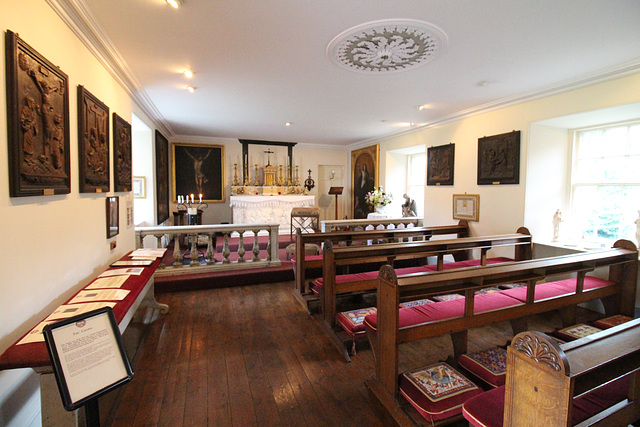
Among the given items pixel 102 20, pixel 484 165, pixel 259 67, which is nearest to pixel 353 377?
pixel 259 67

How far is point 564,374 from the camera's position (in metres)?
0.95

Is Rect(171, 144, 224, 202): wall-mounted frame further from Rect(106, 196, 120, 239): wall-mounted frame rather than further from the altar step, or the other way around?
Rect(106, 196, 120, 239): wall-mounted frame

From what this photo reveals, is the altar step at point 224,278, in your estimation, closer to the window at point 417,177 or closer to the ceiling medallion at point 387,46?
the ceiling medallion at point 387,46

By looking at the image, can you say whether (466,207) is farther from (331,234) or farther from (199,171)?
(199,171)

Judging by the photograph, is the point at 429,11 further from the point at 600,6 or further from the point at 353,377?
the point at 353,377

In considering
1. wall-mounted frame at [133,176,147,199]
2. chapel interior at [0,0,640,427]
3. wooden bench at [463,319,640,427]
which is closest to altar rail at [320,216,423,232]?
chapel interior at [0,0,640,427]

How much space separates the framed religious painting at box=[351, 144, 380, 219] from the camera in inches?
330

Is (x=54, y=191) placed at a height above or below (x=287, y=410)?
above

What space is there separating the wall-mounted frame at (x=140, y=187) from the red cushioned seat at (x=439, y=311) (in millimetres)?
5236

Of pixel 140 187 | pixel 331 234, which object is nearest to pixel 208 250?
pixel 331 234

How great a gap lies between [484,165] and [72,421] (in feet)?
18.5

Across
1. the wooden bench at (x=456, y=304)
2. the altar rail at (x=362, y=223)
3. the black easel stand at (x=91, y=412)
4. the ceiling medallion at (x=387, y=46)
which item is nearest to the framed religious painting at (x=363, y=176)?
the altar rail at (x=362, y=223)

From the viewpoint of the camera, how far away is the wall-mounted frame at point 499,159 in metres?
4.58

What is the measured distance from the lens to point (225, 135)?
8.09 m
